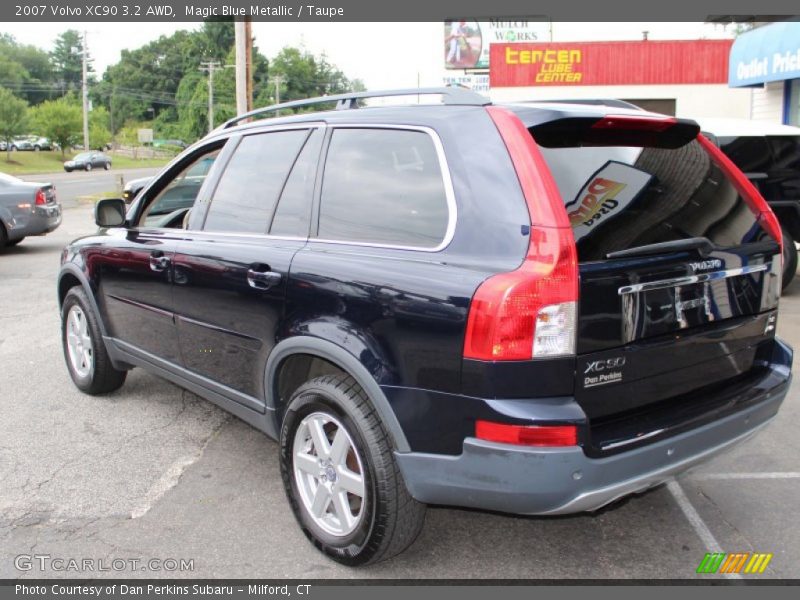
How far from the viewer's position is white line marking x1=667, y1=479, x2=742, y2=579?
329cm

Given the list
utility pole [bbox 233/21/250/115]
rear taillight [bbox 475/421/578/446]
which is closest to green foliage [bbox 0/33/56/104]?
utility pole [bbox 233/21/250/115]

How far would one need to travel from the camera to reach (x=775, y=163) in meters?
8.77

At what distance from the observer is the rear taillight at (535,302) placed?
248cm

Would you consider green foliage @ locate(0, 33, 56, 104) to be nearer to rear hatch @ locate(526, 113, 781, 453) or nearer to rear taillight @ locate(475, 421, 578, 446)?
rear hatch @ locate(526, 113, 781, 453)

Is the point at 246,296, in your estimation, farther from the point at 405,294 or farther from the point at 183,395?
the point at 183,395

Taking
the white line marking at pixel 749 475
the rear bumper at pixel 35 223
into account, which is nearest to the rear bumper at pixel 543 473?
the white line marking at pixel 749 475

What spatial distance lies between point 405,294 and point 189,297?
1.67m

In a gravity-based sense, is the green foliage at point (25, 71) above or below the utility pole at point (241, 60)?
above

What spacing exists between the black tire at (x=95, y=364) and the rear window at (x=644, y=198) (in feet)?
11.6

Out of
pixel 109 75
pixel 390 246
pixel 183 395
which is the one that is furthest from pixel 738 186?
pixel 109 75

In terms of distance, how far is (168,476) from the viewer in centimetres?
407

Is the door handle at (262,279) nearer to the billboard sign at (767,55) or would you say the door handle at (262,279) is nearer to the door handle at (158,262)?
the door handle at (158,262)

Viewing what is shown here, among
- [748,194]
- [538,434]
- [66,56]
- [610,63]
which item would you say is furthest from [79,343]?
[66,56]

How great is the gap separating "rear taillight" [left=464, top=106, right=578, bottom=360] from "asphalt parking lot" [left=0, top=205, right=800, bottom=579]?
1.07m
